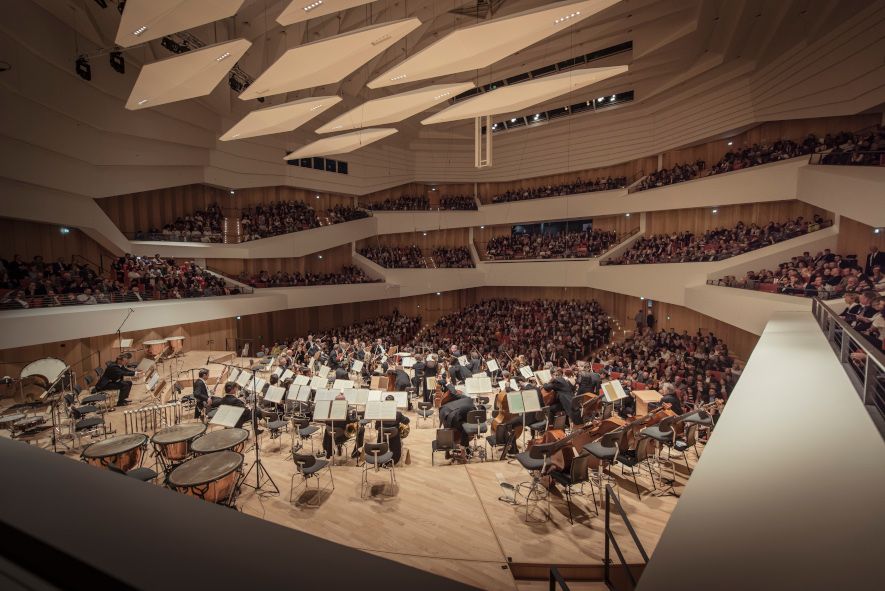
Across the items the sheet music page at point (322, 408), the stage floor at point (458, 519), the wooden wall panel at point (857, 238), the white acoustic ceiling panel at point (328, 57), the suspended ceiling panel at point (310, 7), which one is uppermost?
the suspended ceiling panel at point (310, 7)

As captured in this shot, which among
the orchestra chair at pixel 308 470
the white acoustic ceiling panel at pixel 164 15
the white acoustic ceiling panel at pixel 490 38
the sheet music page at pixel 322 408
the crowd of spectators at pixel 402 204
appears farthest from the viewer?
the crowd of spectators at pixel 402 204

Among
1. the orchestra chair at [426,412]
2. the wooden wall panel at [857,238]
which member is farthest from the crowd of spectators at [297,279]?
the wooden wall panel at [857,238]

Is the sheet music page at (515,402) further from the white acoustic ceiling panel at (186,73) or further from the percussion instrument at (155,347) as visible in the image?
the percussion instrument at (155,347)

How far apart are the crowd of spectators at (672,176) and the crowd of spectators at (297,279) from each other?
13.2 meters

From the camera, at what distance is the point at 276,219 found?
803 inches

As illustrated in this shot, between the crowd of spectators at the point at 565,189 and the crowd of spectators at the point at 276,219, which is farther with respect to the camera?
the crowd of spectators at the point at 565,189

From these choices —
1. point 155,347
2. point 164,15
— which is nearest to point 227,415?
point 164,15

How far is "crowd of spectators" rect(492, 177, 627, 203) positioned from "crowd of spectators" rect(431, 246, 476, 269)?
3560 mm

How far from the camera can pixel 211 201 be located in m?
19.3

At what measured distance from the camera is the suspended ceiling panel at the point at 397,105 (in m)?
10.1

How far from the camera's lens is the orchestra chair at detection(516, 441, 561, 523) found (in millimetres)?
5531

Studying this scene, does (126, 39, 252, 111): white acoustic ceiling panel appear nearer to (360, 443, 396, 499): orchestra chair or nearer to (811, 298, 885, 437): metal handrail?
(360, 443, 396, 499): orchestra chair

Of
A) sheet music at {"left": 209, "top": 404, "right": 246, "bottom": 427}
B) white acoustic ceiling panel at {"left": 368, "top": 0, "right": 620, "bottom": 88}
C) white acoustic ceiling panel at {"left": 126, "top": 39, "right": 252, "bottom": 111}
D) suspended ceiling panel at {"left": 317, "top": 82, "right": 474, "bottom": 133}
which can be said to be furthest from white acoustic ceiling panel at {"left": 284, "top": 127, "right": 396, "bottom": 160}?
sheet music at {"left": 209, "top": 404, "right": 246, "bottom": 427}

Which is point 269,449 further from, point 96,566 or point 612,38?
point 612,38
